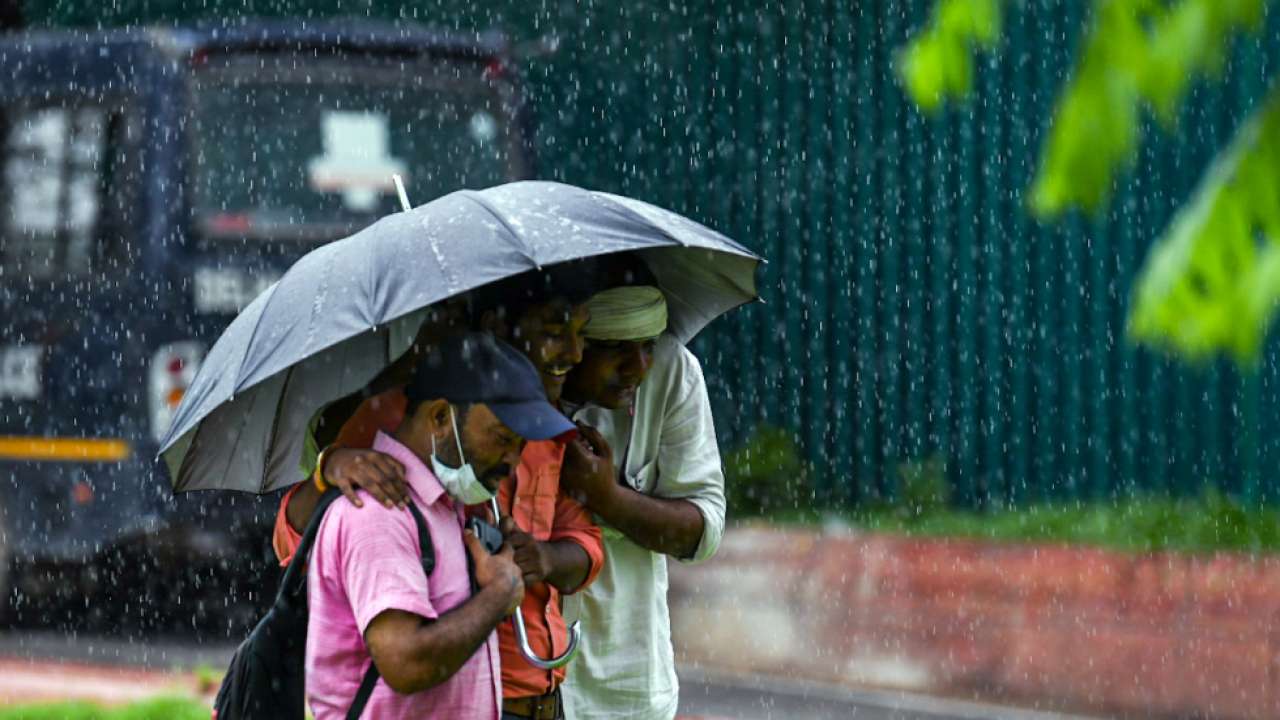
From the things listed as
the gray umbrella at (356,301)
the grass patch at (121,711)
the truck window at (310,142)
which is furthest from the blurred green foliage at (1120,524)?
the gray umbrella at (356,301)

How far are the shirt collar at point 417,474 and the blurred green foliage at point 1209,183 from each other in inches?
66.6

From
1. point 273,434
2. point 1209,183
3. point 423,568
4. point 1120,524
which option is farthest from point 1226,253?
point 1120,524

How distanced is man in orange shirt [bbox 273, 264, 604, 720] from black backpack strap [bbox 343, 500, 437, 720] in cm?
28

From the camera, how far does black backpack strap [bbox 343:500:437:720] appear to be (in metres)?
4.04

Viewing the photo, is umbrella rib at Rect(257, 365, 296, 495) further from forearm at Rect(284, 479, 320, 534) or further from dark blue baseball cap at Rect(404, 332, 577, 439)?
dark blue baseball cap at Rect(404, 332, 577, 439)

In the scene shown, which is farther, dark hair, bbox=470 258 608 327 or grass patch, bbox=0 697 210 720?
grass patch, bbox=0 697 210 720

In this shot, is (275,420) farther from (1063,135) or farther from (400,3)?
(400,3)

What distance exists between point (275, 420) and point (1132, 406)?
6.93 m

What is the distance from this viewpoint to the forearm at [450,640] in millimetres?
3938

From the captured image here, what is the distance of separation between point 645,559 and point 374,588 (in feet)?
3.63

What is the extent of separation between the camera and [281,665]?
13.2 ft

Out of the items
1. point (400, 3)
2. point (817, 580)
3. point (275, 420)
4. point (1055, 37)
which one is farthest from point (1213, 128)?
point (275, 420)

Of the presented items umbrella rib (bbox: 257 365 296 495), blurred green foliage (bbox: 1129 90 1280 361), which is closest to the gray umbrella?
umbrella rib (bbox: 257 365 296 495)

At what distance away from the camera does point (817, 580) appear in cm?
1016
